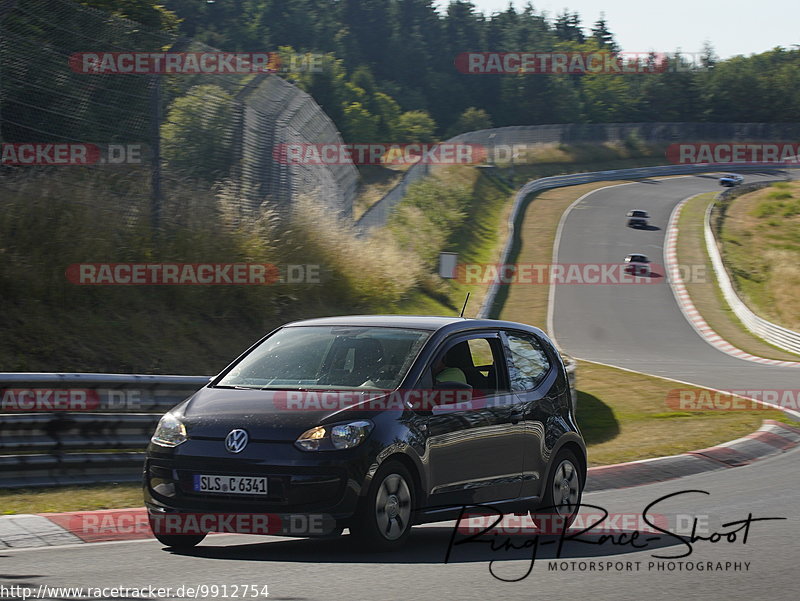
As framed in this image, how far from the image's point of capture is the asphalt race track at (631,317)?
30719mm

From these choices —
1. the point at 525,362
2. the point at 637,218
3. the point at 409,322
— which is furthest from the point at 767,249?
the point at 409,322

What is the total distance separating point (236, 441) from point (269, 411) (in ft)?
1.00

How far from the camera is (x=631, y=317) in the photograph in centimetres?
4447

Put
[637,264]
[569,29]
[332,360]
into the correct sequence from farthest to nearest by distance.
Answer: [569,29] < [637,264] < [332,360]

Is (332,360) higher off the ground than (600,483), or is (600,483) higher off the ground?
(332,360)

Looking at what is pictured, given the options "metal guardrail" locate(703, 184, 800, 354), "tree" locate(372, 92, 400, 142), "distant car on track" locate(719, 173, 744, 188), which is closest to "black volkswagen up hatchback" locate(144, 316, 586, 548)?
"metal guardrail" locate(703, 184, 800, 354)

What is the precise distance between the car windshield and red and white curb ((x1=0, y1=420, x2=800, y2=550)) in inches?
54.2

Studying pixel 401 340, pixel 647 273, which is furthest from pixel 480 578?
pixel 647 273

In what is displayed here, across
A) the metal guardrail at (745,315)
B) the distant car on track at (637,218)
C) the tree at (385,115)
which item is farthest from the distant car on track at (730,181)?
the tree at (385,115)

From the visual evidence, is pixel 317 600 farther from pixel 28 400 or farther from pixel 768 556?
pixel 28 400

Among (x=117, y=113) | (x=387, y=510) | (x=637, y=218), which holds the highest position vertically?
(x=117, y=113)

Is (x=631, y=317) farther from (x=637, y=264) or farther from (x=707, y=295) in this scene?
(x=637, y=264)

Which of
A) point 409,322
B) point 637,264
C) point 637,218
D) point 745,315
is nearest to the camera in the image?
point 409,322

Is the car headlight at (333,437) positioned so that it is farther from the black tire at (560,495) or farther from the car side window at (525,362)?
the black tire at (560,495)
